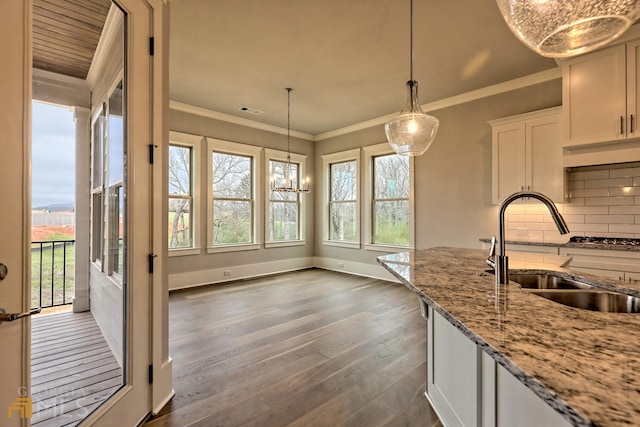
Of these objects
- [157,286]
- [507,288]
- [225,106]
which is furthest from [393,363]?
[225,106]

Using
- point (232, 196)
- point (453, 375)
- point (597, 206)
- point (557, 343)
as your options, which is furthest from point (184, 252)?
point (597, 206)

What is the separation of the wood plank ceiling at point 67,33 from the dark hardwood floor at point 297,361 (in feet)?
6.62

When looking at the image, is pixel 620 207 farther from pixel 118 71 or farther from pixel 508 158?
pixel 118 71

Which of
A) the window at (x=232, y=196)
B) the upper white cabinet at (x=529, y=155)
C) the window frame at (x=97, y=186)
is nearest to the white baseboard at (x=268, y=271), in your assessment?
the window at (x=232, y=196)

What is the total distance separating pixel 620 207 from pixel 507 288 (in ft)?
10.8

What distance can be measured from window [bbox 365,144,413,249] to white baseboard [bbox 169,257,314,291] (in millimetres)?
1690

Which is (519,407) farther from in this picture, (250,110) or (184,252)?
(250,110)

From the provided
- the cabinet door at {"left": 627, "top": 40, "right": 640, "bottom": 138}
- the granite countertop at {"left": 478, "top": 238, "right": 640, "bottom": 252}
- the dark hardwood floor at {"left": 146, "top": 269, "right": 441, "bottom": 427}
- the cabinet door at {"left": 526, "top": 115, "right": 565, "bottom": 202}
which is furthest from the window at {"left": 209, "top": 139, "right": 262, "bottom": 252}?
the cabinet door at {"left": 627, "top": 40, "right": 640, "bottom": 138}

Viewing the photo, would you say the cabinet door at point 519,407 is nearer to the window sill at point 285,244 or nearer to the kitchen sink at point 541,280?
the kitchen sink at point 541,280

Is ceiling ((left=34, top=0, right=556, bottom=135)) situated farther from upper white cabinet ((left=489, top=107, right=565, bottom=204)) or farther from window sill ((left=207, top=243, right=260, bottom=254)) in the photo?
window sill ((left=207, top=243, right=260, bottom=254))

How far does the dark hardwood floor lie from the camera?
1945 mm

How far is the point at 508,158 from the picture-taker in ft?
12.9

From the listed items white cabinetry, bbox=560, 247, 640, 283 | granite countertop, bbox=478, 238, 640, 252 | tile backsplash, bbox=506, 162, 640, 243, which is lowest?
white cabinetry, bbox=560, 247, 640, 283

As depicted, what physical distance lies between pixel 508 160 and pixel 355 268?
10.8ft
